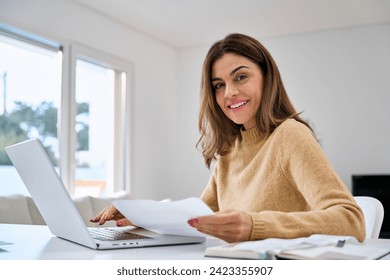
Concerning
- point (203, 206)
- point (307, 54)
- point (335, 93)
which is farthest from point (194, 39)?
point (203, 206)

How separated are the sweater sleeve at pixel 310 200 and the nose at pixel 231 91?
159mm

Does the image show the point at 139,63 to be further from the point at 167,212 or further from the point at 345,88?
the point at 167,212

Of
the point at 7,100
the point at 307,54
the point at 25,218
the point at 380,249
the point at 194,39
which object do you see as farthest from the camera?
the point at 194,39

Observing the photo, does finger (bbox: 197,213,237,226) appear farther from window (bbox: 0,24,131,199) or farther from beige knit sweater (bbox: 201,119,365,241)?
window (bbox: 0,24,131,199)

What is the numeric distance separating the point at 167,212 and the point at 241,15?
2676 millimetres

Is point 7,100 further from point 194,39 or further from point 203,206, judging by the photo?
point 203,206

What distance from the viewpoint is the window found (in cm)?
258

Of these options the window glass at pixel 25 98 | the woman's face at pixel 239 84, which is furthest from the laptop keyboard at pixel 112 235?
the window glass at pixel 25 98

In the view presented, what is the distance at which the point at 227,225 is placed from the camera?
0.61 meters

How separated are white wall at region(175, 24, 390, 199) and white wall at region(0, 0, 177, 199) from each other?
0.87 m

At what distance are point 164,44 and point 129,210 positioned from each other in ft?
10.9

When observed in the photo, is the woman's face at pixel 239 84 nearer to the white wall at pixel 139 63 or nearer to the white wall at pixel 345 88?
the white wall at pixel 139 63

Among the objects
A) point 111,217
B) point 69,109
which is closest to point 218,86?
point 111,217
